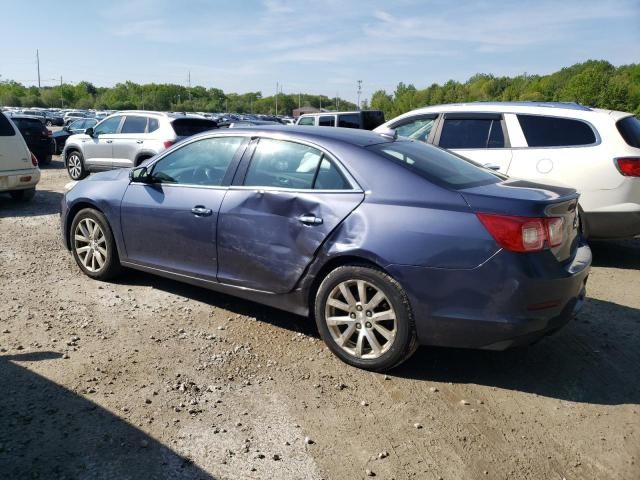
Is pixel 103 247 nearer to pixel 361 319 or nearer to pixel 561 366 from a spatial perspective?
pixel 361 319

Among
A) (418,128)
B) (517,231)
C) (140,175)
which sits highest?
(418,128)

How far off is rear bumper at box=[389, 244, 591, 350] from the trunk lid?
21 centimetres

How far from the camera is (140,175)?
4891 mm

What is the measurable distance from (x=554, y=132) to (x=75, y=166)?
36.0 feet

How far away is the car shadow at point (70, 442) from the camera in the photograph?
2.60 m

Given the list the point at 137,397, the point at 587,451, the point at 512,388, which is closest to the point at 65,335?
the point at 137,397

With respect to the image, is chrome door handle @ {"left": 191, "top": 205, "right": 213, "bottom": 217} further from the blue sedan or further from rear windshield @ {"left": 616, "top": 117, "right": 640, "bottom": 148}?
rear windshield @ {"left": 616, "top": 117, "right": 640, "bottom": 148}

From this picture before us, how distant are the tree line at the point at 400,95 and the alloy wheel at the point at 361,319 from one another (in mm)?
68267

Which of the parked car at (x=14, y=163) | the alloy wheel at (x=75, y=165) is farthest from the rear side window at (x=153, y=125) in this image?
the parked car at (x=14, y=163)

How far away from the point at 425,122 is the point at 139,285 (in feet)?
14.3

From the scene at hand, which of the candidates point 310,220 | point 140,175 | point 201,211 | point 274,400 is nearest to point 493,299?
point 310,220

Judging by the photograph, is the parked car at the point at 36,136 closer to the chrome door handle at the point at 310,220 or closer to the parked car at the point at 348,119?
the parked car at the point at 348,119

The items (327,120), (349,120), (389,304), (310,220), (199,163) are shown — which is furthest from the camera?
(327,120)

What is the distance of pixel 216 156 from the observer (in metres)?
4.52
